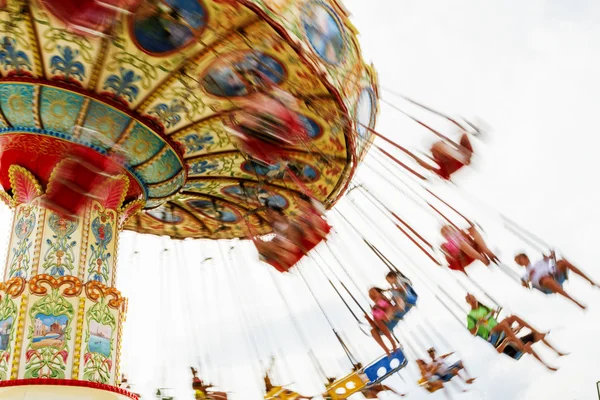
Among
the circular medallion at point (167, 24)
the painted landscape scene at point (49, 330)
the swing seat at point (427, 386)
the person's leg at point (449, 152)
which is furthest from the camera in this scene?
the swing seat at point (427, 386)

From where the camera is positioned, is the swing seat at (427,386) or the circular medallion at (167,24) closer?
the circular medallion at (167,24)

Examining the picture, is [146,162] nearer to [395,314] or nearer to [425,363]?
[395,314]

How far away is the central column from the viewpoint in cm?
627

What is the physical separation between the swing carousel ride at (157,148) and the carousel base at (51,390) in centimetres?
1

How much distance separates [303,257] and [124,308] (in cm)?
228

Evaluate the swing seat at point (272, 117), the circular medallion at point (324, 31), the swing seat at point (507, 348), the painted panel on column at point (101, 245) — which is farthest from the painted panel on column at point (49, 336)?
the swing seat at point (507, 348)

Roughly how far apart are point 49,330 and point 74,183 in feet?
4.91

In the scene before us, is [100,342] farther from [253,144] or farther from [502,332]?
[502,332]

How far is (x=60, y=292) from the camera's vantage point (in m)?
6.58

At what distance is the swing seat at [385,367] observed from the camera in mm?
6492

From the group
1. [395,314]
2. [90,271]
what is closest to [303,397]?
[395,314]

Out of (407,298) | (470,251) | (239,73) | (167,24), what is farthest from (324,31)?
(407,298)

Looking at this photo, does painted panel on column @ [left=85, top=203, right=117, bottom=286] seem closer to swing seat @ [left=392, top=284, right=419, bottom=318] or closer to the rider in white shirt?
swing seat @ [left=392, top=284, right=419, bottom=318]

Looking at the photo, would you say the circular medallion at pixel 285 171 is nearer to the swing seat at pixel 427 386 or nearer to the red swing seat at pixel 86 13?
the swing seat at pixel 427 386
